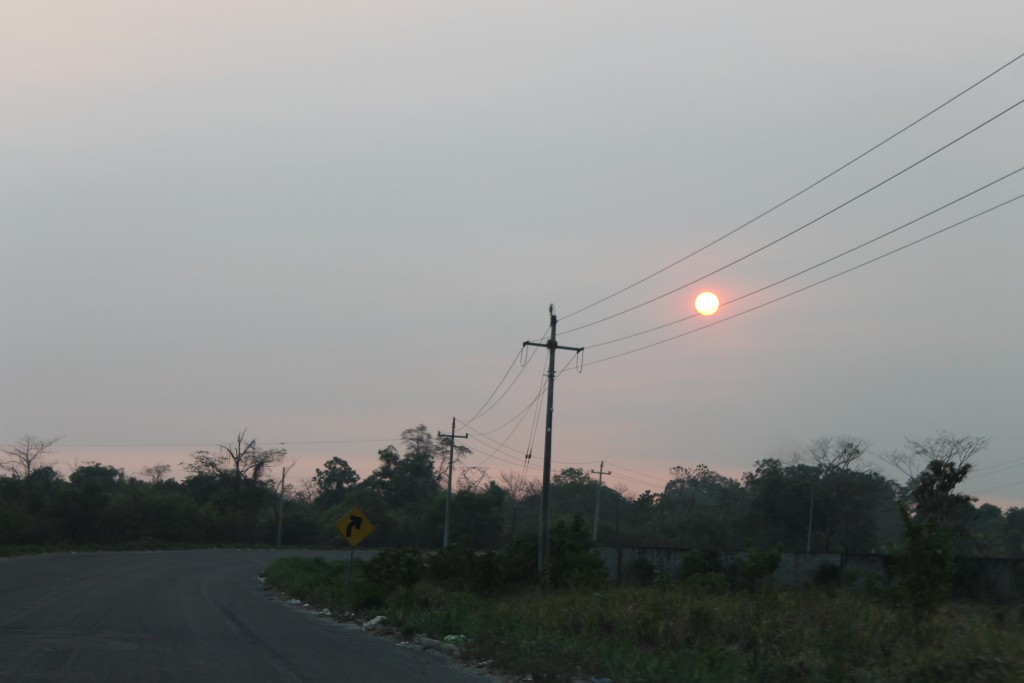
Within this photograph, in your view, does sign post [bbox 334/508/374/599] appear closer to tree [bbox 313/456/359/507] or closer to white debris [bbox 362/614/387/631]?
white debris [bbox 362/614/387/631]

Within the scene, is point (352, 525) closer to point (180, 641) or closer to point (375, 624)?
point (375, 624)

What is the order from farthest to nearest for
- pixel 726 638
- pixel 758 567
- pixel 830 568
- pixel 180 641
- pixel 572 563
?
pixel 830 568, pixel 758 567, pixel 572 563, pixel 180 641, pixel 726 638

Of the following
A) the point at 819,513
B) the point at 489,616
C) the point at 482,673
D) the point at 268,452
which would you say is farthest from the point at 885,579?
the point at 268,452

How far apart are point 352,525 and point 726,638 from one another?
1623cm

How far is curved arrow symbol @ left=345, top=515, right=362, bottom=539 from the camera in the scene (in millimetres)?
29891

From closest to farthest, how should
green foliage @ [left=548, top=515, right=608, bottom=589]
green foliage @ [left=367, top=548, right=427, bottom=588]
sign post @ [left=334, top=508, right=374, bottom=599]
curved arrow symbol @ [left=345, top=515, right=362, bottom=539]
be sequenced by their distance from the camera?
sign post @ [left=334, top=508, right=374, bottom=599] < curved arrow symbol @ [left=345, top=515, right=362, bottom=539] < green foliage @ [left=367, top=548, right=427, bottom=588] < green foliage @ [left=548, top=515, right=608, bottom=589]

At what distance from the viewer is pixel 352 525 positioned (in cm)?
3002

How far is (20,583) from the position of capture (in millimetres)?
32688

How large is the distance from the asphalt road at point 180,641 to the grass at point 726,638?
1.48m

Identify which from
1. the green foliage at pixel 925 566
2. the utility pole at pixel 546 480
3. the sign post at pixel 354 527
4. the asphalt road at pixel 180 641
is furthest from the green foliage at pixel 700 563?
the green foliage at pixel 925 566

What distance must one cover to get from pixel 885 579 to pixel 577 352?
1534 centimetres

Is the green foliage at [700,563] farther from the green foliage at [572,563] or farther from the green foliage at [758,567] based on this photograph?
the green foliage at [572,563]

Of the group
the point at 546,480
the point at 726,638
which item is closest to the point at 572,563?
the point at 546,480

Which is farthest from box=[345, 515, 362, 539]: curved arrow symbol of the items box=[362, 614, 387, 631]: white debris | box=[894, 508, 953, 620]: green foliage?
box=[894, 508, 953, 620]: green foliage
